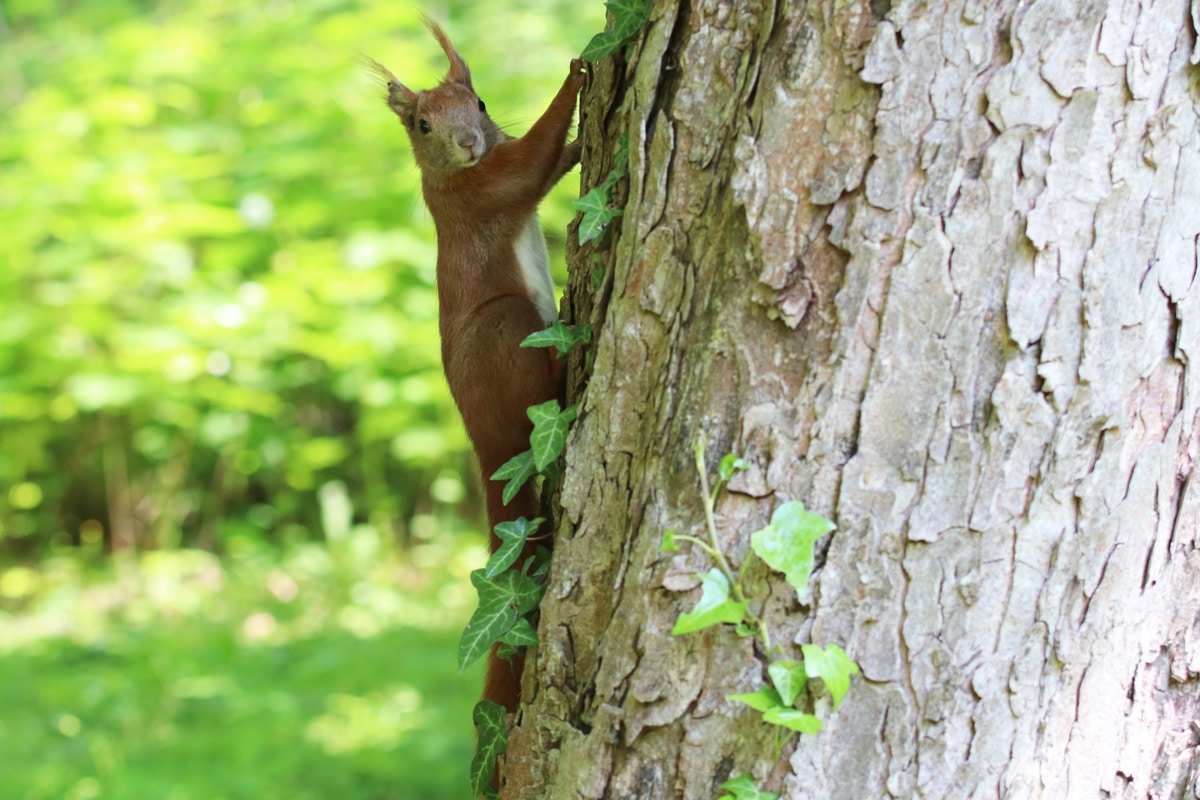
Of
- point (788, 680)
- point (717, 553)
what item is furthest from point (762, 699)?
point (717, 553)

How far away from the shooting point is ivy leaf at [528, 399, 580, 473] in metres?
1.53

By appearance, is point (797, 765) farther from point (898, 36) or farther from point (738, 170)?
point (898, 36)

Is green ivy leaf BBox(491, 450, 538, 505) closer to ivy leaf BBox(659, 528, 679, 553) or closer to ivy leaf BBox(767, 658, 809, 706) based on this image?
ivy leaf BBox(659, 528, 679, 553)

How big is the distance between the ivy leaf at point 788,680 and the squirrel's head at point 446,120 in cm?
155

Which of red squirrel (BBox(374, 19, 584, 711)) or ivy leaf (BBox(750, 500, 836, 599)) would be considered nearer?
ivy leaf (BBox(750, 500, 836, 599))

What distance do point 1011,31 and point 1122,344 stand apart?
0.38 metres

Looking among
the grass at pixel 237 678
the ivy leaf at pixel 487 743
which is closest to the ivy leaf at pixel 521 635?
the ivy leaf at pixel 487 743

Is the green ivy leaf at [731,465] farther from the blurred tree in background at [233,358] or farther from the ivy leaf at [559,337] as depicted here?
the blurred tree in background at [233,358]

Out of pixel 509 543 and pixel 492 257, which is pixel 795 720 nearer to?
pixel 509 543

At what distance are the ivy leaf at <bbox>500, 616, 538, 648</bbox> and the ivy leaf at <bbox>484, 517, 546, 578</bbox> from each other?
9 cm

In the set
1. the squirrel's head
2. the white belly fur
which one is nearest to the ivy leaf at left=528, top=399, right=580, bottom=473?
the white belly fur

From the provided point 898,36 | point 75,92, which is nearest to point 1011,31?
point 898,36

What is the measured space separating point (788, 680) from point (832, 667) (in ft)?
0.18

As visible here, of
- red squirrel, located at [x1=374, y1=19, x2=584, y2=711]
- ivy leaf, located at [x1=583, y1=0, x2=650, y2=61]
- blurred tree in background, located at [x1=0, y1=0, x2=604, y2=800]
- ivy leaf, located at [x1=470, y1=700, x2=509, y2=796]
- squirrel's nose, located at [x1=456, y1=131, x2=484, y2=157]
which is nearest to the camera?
ivy leaf, located at [x1=583, y1=0, x2=650, y2=61]
